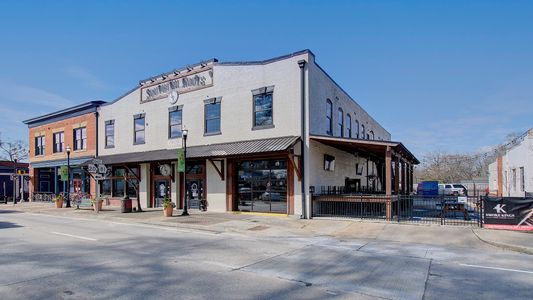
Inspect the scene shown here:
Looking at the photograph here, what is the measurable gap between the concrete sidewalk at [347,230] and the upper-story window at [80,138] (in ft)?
45.4

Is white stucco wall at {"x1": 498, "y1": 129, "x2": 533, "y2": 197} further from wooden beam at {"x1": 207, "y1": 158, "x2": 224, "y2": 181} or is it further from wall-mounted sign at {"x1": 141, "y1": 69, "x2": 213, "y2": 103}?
wall-mounted sign at {"x1": 141, "y1": 69, "x2": 213, "y2": 103}

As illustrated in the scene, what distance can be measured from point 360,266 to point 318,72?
13.4 meters

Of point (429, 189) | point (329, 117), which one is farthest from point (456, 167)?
point (329, 117)

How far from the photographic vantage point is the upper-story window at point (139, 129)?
2603cm

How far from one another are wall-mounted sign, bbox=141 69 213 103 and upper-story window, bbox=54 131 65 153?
1162cm

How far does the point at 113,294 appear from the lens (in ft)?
20.0

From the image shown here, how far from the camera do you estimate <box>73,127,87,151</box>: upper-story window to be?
30.7 m

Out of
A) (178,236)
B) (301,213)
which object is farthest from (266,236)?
(301,213)

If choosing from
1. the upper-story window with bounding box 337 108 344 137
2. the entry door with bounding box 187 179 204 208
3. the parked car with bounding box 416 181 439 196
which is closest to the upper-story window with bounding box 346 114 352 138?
the upper-story window with bounding box 337 108 344 137

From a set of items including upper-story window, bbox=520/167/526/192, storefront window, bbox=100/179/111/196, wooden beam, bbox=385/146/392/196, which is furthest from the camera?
storefront window, bbox=100/179/111/196

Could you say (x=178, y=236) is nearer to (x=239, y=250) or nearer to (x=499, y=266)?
(x=239, y=250)

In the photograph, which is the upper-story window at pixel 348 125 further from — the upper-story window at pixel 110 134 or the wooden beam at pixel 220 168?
the upper-story window at pixel 110 134

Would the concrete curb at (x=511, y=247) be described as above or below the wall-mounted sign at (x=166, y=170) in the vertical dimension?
below

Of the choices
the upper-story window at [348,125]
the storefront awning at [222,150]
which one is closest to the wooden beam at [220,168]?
the storefront awning at [222,150]
